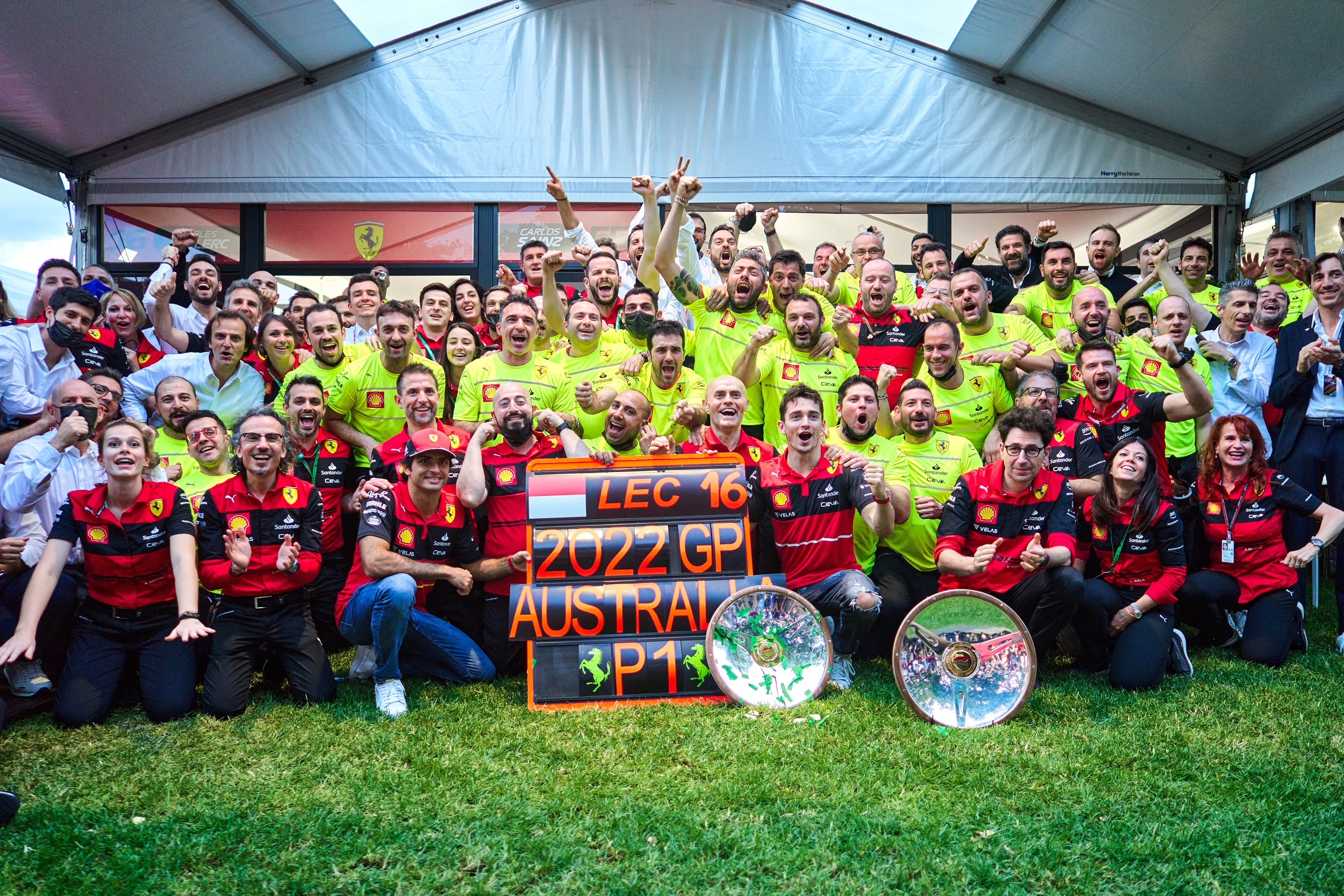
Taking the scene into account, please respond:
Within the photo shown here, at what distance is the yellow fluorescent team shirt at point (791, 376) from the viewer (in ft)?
20.9

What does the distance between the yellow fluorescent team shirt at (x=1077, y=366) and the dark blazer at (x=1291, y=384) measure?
662 mm

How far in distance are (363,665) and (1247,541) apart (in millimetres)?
5286

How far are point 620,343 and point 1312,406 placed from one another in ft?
15.5

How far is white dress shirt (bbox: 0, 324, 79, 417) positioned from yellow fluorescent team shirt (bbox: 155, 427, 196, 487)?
0.77 meters

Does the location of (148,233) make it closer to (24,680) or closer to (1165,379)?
(24,680)

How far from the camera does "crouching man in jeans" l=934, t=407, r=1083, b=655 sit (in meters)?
5.16

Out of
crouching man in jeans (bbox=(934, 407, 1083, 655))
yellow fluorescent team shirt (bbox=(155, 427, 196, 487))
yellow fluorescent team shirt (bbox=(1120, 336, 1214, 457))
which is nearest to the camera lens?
crouching man in jeans (bbox=(934, 407, 1083, 655))

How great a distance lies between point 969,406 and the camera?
6.27 metres

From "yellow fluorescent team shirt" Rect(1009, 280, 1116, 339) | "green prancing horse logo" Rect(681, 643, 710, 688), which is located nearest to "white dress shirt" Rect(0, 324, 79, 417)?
"green prancing horse logo" Rect(681, 643, 710, 688)

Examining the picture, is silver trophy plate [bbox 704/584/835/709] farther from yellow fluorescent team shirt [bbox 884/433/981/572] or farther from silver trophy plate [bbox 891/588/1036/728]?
yellow fluorescent team shirt [bbox 884/433/981/572]

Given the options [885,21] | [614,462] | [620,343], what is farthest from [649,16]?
[614,462]

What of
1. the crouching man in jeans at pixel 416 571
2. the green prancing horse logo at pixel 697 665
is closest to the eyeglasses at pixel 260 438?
the crouching man in jeans at pixel 416 571

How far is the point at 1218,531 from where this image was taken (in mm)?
5898

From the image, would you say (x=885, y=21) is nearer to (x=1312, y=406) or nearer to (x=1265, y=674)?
(x=1312, y=406)
